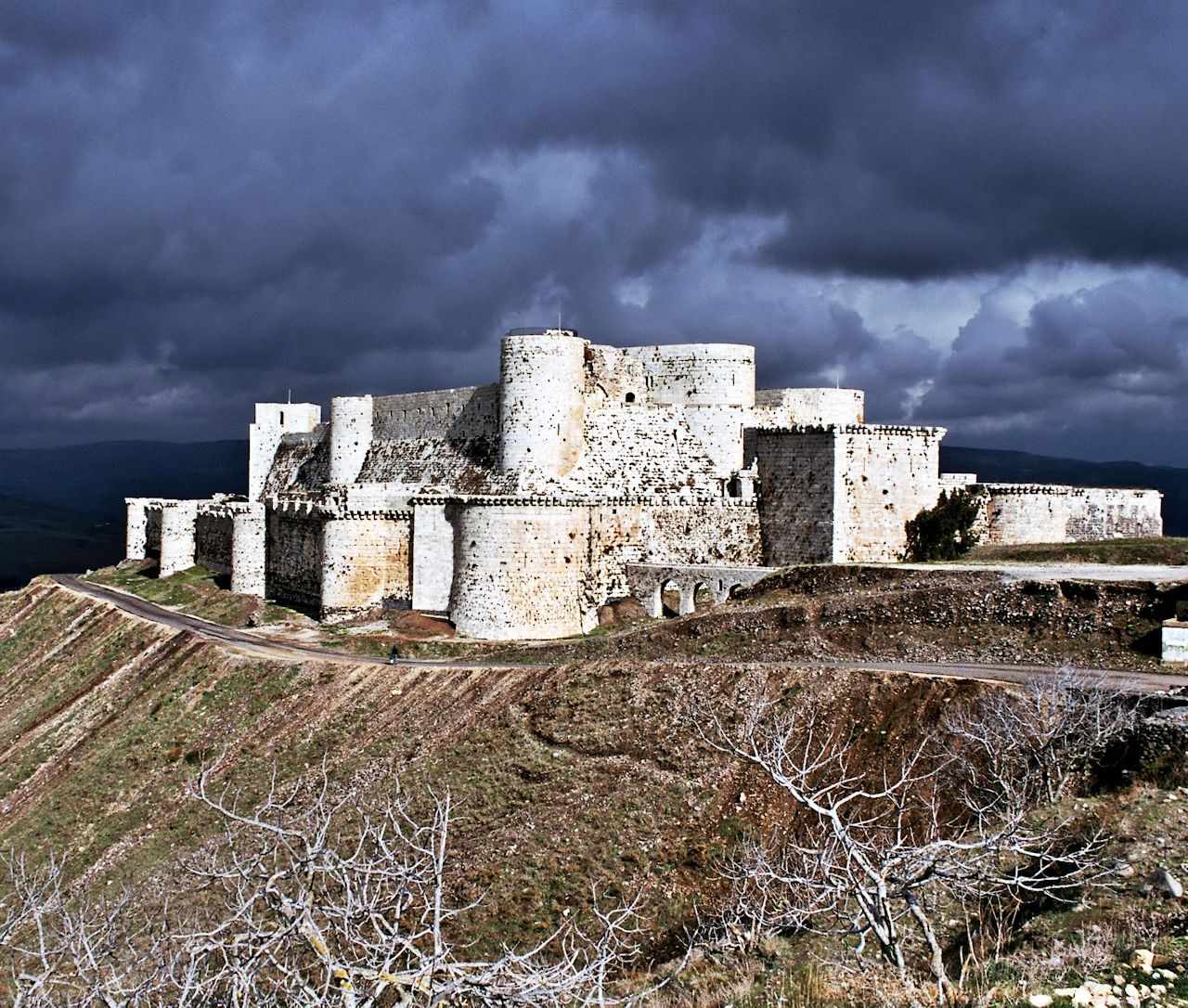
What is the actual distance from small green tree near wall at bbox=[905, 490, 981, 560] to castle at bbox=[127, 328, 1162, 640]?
0.59m

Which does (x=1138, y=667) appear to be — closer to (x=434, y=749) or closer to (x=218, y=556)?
(x=434, y=749)

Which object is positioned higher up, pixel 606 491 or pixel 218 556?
pixel 606 491

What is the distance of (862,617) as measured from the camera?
32.8 meters

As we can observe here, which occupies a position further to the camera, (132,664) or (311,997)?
(132,664)

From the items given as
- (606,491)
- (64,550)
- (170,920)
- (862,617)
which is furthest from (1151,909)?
(64,550)

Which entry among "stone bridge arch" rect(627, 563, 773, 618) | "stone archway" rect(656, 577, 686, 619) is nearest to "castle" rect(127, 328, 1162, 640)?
"stone bridge arch" rect(627, 563, 773, 618)

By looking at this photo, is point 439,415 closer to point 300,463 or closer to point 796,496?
point 300,463

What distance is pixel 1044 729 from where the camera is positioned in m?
21.4

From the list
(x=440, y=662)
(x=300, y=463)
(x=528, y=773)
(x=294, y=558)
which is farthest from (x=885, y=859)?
(x=300, y=463)

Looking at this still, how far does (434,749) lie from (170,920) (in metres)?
8.11

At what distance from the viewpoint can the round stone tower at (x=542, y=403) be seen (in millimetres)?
47094

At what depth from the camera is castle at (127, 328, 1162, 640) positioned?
4225 cm

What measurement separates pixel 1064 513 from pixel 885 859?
128 ft

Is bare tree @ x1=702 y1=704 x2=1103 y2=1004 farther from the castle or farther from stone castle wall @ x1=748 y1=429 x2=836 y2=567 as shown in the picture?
stone castle wall @ x1=748 y1=429 x2=836 y2=567
